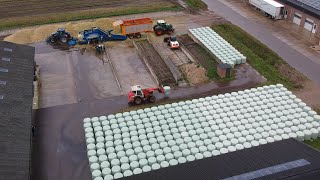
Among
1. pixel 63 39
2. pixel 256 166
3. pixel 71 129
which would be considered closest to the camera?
pixel 256 166

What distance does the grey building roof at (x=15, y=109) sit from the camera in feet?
73.6

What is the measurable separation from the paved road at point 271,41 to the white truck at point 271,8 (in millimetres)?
2845

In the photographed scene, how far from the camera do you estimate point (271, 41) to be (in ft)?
146

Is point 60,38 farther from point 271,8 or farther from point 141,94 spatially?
point 271,8

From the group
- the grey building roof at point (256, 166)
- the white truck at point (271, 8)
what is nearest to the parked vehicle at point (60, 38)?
the grey building roof at point (256, 166)

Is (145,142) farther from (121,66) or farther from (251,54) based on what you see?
(251,54)

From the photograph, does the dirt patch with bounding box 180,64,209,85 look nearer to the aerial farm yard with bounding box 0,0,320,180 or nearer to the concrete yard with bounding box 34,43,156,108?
the aerial farm yard with bounding box 0,0,320,180

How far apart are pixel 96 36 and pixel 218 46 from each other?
51.2 ft

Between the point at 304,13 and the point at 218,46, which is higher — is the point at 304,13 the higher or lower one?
the higher one

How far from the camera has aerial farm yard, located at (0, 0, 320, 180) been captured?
1056 inches

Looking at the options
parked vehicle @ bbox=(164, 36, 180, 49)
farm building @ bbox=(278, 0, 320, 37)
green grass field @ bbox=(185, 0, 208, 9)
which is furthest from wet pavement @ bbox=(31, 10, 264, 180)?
green grass field @ bbox=(185, 0, 208, 9)

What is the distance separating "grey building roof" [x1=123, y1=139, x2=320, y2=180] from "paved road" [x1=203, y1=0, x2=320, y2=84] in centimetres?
1692

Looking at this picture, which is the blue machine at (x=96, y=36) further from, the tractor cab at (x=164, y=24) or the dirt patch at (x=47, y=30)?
the tractor cab at (x=164, y=24)

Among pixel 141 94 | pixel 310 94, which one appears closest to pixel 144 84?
pixel 141 94
